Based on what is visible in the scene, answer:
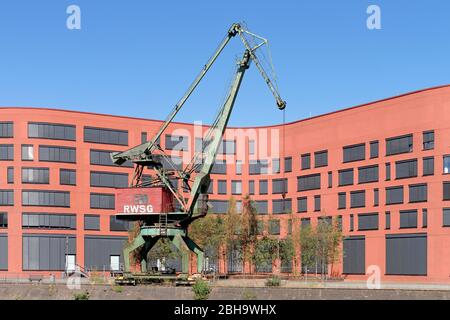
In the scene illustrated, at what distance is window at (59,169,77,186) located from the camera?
108 meters

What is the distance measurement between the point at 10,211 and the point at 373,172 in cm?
5021

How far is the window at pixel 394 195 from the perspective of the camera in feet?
315

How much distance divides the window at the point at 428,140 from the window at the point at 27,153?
53.6m

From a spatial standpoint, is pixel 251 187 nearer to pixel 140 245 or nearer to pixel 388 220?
pixel 388 220

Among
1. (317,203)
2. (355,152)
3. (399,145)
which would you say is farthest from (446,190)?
(317,203)

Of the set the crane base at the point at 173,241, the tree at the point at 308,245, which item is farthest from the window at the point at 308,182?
the crane base at the point at 173,241

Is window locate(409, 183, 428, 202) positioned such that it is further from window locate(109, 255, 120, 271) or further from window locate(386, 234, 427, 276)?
window locate(109, 255, 120, 271)

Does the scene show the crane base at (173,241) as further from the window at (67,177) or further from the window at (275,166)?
the window at (275,166)

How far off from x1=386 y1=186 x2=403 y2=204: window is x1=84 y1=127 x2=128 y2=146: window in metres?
39.5

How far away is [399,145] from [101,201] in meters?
43.8

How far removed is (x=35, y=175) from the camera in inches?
4190

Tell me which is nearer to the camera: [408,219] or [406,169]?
[408,219]

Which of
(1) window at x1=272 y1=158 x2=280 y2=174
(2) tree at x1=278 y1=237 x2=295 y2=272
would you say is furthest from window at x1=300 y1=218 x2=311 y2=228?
(1) window at x1=272 y1=158 x2=280 y2=174
